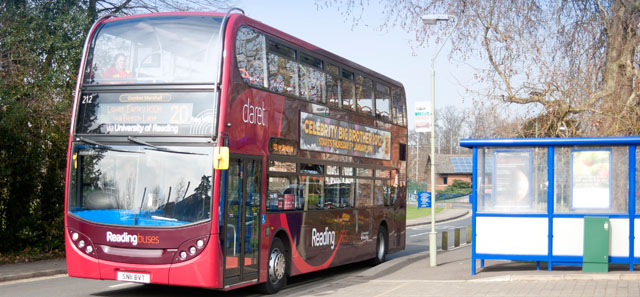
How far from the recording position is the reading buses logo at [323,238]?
49.1 feet

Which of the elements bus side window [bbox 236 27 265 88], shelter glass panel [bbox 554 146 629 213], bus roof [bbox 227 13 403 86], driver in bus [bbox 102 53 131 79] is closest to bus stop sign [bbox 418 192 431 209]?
bus roof [bbox 227 13 403 86]

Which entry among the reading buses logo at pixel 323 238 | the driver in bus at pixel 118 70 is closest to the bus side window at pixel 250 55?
the driver in bus at pixel 118 70

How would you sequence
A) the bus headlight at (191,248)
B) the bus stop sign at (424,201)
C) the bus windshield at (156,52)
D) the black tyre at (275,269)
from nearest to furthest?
1. the bus headlight at (191,248)
2. the bus windshield at (156,52)
3. the black tyre at (275,269)
4. the bus stop sign at (424,201)

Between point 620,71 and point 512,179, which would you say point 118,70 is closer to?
point 512,179

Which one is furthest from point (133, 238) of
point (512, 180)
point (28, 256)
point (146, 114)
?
point (28, 256)

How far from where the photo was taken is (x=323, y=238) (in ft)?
50.5

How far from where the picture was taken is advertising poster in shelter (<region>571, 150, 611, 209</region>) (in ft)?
45.8

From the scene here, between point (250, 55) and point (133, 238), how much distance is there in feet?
11.5

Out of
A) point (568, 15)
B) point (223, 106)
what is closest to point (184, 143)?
point (223, 106)

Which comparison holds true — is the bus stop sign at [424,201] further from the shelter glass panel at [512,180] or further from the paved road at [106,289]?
the shelter glass panel at [512,180]

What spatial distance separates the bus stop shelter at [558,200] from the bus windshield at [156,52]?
18.1 ft

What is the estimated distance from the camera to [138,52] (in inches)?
465

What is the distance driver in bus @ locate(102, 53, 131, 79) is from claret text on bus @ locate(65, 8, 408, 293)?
0.02 meters

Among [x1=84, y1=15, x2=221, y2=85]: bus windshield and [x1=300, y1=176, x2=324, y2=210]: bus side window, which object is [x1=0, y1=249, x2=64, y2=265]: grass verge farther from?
[x1=300, y1=176, x2=324, y2=210]: bus side window
